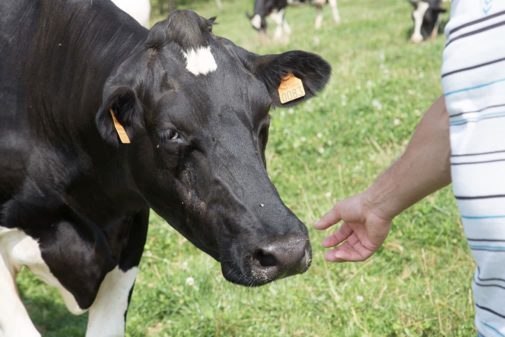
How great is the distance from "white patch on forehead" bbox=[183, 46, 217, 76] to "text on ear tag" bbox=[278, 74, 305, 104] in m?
0.41

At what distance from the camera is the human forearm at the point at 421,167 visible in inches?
75.6

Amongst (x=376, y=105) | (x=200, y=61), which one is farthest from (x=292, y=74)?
(x=376, y=105)

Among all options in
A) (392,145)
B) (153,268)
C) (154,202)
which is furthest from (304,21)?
(154,202)

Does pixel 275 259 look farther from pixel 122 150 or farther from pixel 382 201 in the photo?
pixel 122 150

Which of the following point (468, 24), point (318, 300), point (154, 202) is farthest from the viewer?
point (318, 300)

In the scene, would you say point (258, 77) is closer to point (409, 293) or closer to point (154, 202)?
point (154, 202)

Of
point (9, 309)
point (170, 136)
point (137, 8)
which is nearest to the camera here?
point (170, 136)

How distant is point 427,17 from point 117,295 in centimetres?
1393

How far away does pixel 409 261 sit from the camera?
460 cm

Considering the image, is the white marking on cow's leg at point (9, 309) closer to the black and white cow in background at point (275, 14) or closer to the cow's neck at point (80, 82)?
the cow's neck at point (80, 82)

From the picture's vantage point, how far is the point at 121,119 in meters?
2.98

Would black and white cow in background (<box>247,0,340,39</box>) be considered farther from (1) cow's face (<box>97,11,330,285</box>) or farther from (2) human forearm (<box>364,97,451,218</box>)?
(2) human forearm (<box>364,97,451,218</box>)

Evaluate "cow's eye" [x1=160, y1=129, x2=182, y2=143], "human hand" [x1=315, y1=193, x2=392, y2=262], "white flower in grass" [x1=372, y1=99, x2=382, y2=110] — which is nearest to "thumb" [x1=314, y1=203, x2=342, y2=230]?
"human hand" [x1=315, y1=193, x2=392, y2=262]

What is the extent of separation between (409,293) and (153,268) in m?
1.63
